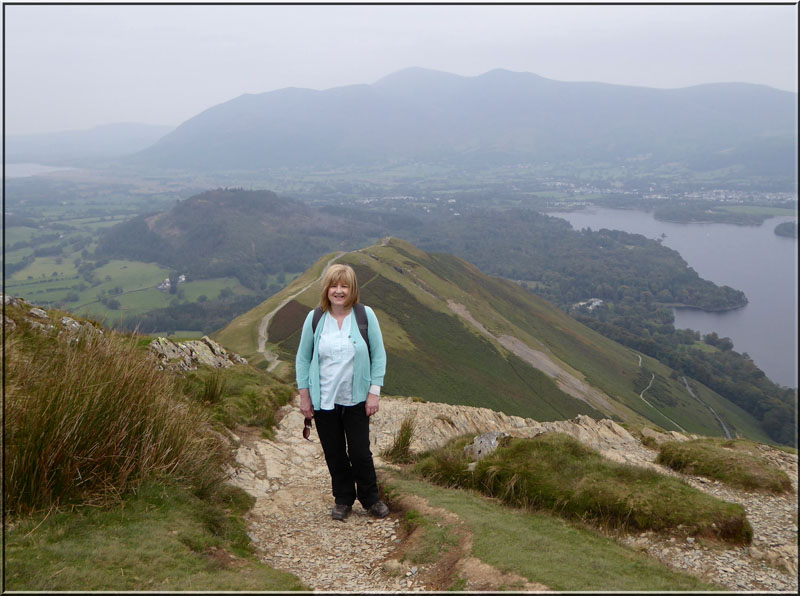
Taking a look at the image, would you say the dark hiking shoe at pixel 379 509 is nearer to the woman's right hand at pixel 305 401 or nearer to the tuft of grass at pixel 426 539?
the tuft of grass at pixel 426 539

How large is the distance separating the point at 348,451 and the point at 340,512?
915 mm

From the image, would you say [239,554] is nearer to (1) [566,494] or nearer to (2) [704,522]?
(1) [566,494]

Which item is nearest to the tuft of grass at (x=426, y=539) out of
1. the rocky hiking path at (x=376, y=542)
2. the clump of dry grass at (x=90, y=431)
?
the rocky hiking path at (x=376, y=542)

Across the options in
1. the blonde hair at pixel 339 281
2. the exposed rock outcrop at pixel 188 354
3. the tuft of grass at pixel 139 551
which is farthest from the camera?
the exposed rock outcrop at pixel 188 354

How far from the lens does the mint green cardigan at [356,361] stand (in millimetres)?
6227

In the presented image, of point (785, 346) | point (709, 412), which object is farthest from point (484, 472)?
point (785, 346)

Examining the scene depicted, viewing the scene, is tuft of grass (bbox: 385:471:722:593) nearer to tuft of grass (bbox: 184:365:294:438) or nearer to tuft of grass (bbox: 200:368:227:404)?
tuft of grass (bbox: 184:365:294:438)

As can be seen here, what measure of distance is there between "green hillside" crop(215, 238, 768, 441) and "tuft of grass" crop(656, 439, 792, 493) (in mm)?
32316

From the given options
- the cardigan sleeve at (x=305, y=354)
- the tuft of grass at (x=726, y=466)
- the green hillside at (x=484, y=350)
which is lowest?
the green hillside at (x=484, y=350)

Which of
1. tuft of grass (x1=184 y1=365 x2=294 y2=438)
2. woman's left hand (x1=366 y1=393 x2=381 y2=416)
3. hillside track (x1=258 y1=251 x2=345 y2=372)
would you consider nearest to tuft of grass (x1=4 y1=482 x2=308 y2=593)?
woman's left hand (x1=366 y1=393 x2=381 y2=416)

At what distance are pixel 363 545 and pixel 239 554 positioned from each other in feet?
5.11

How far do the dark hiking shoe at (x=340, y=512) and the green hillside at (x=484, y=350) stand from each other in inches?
1323

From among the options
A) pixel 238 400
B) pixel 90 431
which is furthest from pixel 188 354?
pixel 90 431

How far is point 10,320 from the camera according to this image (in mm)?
9688
